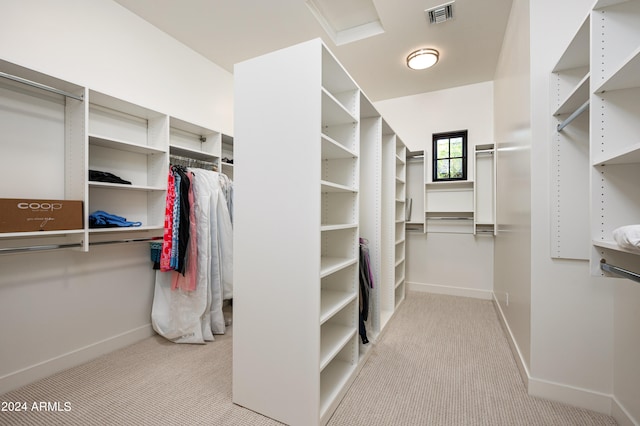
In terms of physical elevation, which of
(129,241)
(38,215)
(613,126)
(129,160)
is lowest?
(129,241)

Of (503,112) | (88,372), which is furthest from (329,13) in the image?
(88,372)

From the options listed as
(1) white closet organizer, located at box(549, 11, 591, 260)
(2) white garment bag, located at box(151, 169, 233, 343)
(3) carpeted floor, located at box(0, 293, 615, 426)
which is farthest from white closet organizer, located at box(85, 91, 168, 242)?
(1) white closet organizer, located at box(549, 11, 591, 260)

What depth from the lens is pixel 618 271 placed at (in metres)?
1.07

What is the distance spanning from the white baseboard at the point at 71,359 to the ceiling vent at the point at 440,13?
3.80 m

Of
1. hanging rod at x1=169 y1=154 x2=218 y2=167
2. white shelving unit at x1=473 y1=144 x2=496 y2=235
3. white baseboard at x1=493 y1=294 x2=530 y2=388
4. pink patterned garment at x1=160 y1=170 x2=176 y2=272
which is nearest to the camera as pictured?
white baseboard at x1=493 y1=294 x2=530 y2=388

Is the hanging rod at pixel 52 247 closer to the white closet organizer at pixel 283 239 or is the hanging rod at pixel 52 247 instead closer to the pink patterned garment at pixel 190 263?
the pink patterned garment at pixel 190 263

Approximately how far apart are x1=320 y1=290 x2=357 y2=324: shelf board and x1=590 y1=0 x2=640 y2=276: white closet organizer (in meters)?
1.28

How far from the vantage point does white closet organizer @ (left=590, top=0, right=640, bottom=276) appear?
109 cm

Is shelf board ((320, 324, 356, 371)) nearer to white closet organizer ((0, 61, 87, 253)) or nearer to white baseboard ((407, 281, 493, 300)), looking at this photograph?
white closet organizer ((0, 61, 87, 253))

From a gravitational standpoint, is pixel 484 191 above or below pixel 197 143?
below

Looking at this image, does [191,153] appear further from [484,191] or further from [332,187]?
[484,191]

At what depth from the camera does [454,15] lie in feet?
7.93

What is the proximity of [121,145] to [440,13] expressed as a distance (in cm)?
292

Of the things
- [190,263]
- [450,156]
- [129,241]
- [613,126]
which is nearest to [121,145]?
[129,241]
